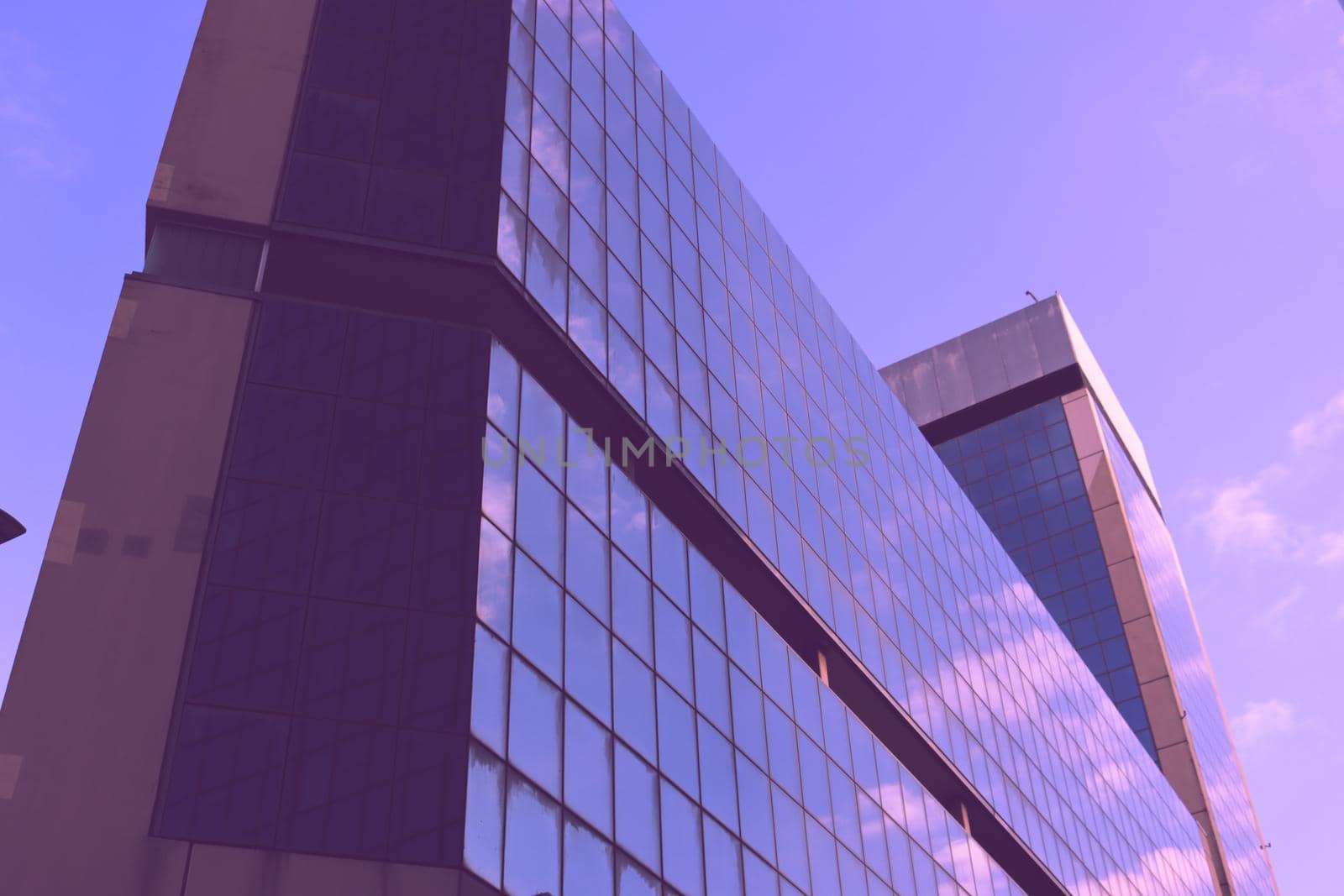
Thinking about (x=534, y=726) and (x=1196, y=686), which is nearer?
(x=534, y=726)

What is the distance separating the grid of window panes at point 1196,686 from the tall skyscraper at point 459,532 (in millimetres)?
49156

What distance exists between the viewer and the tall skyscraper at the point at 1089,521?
315 feet

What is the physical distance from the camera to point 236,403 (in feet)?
91.7

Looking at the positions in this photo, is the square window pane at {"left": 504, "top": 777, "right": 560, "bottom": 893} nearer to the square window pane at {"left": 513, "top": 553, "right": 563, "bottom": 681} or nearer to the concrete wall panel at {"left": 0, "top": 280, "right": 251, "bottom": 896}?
the square window pane at {"left": 513, "top": 553, "right": 563, "bottom": 681}

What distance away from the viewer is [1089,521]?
4311 inches

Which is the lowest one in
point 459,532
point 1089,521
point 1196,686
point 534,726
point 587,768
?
point 587,768

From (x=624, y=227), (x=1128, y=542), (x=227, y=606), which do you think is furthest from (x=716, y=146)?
(x=1128, y=542)

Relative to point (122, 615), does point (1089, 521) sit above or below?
above

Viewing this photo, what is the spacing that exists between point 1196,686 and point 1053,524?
15.0 meters
